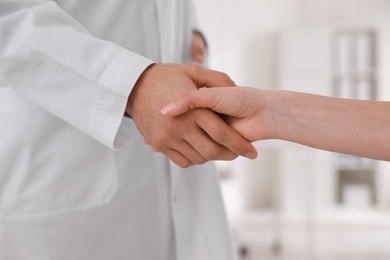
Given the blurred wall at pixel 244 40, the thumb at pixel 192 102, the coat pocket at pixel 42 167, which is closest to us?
the thumb at pixel 192 102

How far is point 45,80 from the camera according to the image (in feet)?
2.86

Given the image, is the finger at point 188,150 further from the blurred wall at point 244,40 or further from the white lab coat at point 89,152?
the blurred wall at point 244,40

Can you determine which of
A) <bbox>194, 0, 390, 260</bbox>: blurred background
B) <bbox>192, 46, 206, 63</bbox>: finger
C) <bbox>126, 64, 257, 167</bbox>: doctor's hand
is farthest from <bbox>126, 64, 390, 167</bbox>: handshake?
<bbox>194, 0, 390, 260</bbox>: blurred background

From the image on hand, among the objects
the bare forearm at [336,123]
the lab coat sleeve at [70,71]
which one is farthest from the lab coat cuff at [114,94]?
the bare forearm at [336,123]

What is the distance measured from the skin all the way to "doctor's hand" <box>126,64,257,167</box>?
0.07 ft

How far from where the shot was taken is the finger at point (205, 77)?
91 centimetres

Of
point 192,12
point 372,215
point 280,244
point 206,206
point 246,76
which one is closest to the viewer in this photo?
point 206,206

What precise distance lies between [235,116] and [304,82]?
3.88 metres

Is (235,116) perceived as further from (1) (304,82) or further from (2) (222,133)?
(1) (304,82)

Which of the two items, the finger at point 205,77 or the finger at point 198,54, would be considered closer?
the finger at point 205,77

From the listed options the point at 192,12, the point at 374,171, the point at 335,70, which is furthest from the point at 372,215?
the point at 192,12

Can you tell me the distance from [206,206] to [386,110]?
49 centimetres

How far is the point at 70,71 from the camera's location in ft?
2.82

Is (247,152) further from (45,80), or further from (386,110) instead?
(45,80)
